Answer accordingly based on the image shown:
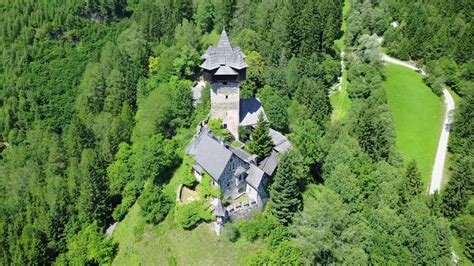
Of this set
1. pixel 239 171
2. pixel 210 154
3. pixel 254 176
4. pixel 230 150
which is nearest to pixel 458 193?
pixel 254 176

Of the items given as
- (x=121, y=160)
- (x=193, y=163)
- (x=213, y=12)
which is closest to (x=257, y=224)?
(x=193, y=163)

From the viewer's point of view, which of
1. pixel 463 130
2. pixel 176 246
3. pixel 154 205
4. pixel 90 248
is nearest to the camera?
pixel 176 246

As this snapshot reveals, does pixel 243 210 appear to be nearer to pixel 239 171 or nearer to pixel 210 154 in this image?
pixel 239 171

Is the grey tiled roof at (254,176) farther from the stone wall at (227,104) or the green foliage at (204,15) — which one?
the green foliage at (204,15)

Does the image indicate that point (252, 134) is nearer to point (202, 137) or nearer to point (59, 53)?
point (202, 137)

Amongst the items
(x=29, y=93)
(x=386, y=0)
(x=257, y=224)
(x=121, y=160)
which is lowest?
(x=29, y=93)

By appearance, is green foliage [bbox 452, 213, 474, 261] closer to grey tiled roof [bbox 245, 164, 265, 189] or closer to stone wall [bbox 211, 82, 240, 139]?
grey tiled roof [bbox 245, 164, 265, 189]

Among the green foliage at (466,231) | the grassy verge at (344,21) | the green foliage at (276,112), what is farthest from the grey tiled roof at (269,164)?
the grassy verge at (344,21)

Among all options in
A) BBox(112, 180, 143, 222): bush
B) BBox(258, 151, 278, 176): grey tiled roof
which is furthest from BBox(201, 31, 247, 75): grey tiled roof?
BBox(112, 180, 143, 222): bush
